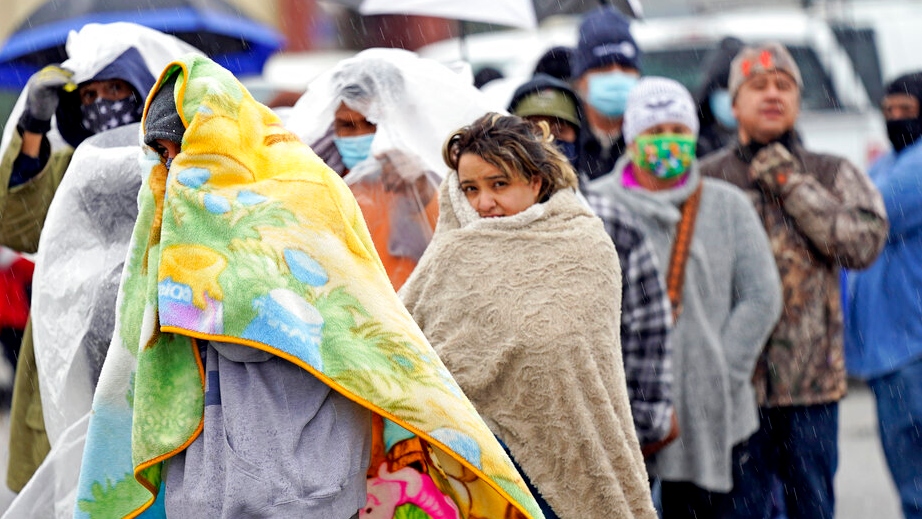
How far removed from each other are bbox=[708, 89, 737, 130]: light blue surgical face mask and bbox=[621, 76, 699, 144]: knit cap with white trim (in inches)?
84.6

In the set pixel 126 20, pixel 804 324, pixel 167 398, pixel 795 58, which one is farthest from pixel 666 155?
pixel 795 58

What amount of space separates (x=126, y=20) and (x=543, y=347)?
15.9ft

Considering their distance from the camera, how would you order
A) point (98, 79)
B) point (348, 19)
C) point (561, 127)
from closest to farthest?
point (98, 79)
point (561, 127)
point (348, 19)

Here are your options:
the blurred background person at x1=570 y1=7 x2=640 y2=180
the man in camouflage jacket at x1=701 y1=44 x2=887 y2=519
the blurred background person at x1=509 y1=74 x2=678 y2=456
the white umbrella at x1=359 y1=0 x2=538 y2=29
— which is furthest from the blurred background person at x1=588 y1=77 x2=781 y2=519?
the white umbrella at x1=359 y1=0 x2=538 y2=29

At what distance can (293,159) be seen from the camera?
3883 millimetres

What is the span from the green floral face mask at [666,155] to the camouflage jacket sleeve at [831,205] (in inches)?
17.2

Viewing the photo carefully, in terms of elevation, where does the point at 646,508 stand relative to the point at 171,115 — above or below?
below

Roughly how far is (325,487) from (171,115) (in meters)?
1.00

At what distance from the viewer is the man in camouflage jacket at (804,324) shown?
21.8ft

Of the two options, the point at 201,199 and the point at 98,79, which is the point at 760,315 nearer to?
the point at 98,79

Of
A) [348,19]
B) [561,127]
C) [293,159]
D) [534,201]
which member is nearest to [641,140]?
[561,127]

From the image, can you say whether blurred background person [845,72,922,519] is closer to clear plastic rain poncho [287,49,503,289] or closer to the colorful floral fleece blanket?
clear plastic rain poncho [287,49,503,289]

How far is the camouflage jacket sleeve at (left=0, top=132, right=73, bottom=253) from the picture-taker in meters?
6.04

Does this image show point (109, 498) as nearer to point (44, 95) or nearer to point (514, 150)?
point (514, 150)
